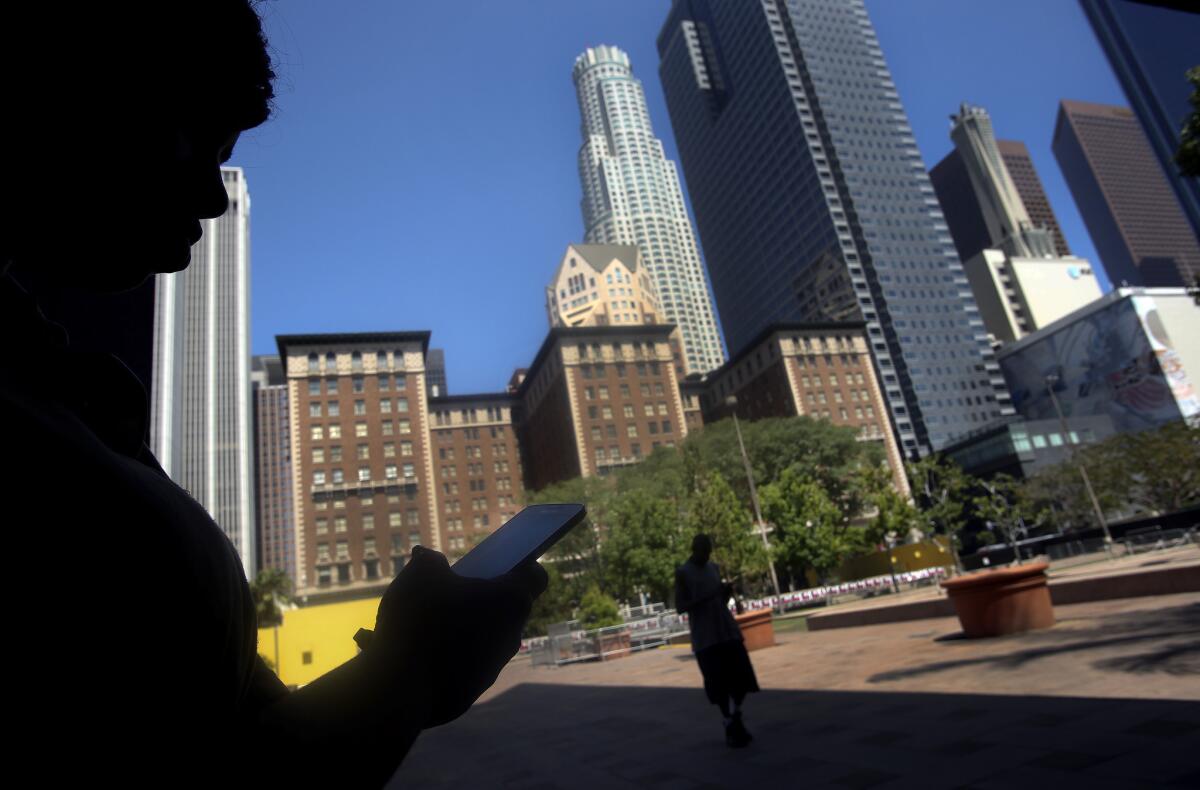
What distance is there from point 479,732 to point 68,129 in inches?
436

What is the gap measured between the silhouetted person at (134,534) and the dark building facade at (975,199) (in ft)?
615

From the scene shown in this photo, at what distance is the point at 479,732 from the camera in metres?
10.4

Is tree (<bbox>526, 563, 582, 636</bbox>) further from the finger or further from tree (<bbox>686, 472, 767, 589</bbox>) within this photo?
the finger

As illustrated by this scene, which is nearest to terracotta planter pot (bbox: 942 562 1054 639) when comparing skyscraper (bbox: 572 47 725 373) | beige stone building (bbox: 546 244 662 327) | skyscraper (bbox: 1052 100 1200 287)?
beige stone building (bbox: 546 244 662 327)

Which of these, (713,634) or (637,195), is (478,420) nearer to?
(713,634)

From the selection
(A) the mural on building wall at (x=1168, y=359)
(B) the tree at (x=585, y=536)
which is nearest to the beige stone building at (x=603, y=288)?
(B) the tree at (x=585, y=536)

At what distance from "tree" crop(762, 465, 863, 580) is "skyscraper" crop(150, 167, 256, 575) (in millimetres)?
99458

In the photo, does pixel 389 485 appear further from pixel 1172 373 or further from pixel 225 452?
pixel 1172 373

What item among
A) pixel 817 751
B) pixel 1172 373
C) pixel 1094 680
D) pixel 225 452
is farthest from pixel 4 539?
pixel 225 452

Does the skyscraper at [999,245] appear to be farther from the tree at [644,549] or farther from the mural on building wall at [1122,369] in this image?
the tree at [644,549]

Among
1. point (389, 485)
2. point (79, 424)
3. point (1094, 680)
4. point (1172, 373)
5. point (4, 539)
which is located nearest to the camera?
point (4, 539)

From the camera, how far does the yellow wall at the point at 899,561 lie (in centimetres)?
4691

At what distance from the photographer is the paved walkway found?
173 inches

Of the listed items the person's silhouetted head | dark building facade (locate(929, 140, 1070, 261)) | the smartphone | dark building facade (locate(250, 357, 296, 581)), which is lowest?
the smartphone
